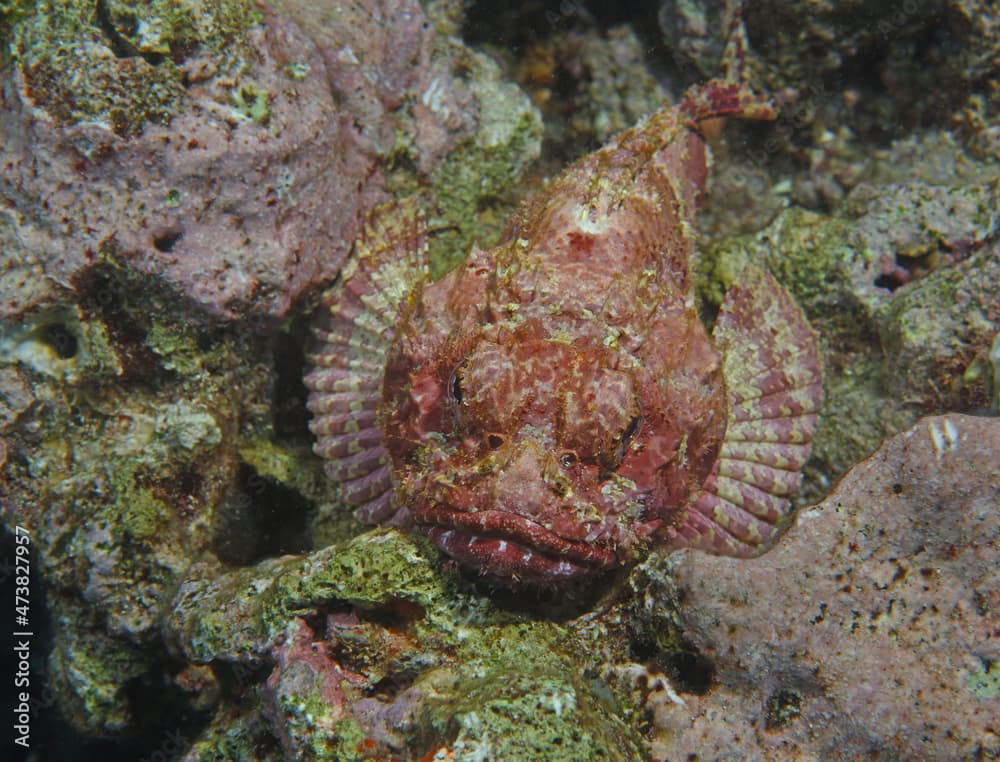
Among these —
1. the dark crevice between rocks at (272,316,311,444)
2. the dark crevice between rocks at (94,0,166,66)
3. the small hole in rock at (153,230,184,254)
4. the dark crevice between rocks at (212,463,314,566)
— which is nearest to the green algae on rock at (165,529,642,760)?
the dark crevice between rocks at (212,463,314,566)

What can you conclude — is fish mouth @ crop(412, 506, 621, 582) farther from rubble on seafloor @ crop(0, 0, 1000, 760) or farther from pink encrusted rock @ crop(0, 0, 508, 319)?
pink encrusted rock @ crop(0, 0, 508, 319)

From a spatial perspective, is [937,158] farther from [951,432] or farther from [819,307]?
[951,432]

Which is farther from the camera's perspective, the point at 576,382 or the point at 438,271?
the point at 438,271

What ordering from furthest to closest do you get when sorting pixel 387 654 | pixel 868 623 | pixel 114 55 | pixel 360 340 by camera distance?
pixel 360 340, pixel 114 55, pixel 387 654, pixel 868 623

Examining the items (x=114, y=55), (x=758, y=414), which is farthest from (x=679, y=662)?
(x=114, y=55)

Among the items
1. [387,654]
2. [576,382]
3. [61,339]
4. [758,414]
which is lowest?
[387,654]

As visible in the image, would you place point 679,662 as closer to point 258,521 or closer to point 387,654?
point 387,654

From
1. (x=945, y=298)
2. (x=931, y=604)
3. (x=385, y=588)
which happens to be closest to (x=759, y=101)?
(x=945, y=298)
